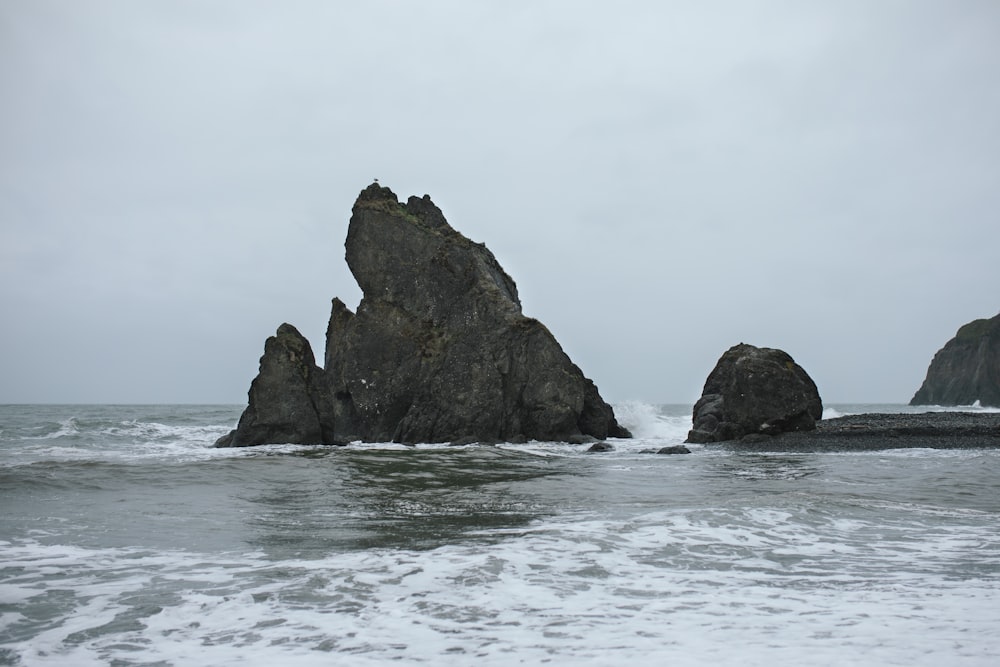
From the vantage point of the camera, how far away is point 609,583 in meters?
7.55

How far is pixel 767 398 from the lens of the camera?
3180 cm

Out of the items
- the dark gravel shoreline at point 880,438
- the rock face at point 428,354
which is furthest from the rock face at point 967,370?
the rock face at point 428,354

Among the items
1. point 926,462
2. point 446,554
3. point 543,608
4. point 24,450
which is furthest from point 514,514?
point 24,450

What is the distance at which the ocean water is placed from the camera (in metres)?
5.54

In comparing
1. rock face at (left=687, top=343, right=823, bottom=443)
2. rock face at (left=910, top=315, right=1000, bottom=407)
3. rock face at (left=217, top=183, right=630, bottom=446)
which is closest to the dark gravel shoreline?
rock face at (left=687, top=343, right=823, bottom=443)

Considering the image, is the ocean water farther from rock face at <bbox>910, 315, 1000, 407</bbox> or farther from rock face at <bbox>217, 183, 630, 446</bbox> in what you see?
rock face at <bbox>910, 315, 1000, 407</bbox>

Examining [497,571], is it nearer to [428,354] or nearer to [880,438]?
[880,438]

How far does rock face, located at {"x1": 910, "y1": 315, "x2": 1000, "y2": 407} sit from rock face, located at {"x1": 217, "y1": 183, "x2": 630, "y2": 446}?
254 feet

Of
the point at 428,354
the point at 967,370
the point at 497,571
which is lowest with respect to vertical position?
the point at 497,571

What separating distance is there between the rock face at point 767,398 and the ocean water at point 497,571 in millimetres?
14422

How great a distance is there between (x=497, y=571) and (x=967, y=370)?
11159 cm

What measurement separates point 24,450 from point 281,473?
60.2 feet

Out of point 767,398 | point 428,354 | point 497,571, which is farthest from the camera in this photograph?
point 428,354

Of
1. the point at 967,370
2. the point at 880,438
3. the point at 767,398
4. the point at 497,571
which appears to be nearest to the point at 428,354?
the point at 767,398
